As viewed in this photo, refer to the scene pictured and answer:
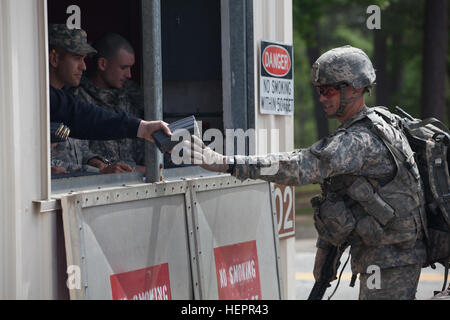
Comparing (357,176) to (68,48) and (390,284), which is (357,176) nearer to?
(390,284)

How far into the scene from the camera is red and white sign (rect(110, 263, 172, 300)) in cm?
345

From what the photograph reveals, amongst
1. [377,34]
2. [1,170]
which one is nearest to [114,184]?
[1,170]

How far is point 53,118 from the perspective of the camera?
146 inches

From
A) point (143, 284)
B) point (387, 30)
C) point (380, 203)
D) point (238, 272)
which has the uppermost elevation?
point (387, 30)

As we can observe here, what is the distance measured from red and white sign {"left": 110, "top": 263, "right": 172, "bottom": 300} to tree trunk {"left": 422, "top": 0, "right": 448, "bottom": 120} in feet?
38.4

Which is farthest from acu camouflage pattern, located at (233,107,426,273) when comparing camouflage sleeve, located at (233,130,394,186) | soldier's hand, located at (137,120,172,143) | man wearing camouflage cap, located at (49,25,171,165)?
man wearing camouflage cap, located at (49,25,171,165)

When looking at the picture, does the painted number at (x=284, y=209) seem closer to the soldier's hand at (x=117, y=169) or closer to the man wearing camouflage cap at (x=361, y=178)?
the man wearing camouflage cap at (x=361, y=178)

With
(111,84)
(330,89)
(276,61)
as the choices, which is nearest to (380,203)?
(330,89)

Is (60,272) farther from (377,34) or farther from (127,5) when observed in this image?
(377,34)

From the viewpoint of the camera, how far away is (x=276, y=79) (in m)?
5.03

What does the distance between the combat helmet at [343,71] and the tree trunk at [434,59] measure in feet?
36.1

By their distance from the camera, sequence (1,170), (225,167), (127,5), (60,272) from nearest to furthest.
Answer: (1,170) → (60,272) → (225,167) → (127,5)

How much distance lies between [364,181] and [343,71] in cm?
63

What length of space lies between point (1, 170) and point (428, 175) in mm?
2393
